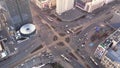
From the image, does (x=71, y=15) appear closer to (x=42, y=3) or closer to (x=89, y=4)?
(x=89, y=4)

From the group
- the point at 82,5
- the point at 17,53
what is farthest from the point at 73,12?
the point at 17,53

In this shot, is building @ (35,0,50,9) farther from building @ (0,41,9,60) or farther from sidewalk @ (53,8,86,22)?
building @ (0,41,9,60)

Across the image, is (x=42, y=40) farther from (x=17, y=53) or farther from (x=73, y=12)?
(x=73, y=12)

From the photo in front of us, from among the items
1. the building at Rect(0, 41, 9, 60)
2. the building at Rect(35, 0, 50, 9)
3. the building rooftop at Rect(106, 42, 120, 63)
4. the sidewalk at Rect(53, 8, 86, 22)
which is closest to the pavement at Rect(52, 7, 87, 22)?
the sidewalk at Rect(53, 8, 86, 22)

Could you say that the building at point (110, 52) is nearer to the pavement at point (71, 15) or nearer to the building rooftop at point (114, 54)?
the building rooftop at point (114, 54)

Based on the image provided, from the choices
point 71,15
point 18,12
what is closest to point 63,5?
point 71,15

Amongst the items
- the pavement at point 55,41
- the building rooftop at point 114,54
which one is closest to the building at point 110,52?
the building rooftop at point 114,54
